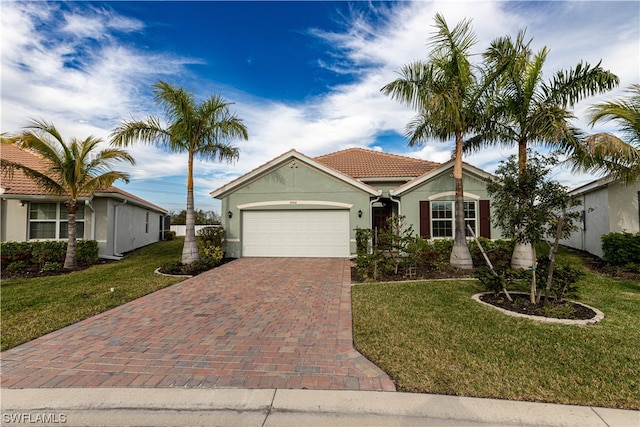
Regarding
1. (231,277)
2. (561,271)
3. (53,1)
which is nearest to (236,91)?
(53,1)

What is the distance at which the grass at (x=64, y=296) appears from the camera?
511cm

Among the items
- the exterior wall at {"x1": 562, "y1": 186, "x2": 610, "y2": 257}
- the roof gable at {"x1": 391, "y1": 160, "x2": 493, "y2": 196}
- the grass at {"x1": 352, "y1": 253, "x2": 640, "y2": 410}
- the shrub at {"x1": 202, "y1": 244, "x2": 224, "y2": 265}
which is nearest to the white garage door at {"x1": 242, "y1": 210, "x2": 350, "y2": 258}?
the shrub at {"x1": 202, "y1": 244, "x2": 224, "y2": 265}

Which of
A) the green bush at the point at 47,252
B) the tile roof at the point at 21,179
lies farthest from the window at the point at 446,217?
the green bush at the point at 47,252

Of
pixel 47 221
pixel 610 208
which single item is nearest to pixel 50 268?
pixel 47 221

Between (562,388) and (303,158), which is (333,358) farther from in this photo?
(303,158)

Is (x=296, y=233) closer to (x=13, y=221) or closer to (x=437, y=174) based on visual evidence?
(x=437, y=174)

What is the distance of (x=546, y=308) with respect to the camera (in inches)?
214

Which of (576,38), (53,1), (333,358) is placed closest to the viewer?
(333,358)

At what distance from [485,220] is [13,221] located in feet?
68.3

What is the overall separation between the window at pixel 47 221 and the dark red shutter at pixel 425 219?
16.3m

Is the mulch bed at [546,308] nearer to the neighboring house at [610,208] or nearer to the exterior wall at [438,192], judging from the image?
the neighboring house at [610,208]

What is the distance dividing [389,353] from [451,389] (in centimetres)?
98

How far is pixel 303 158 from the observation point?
13.2m

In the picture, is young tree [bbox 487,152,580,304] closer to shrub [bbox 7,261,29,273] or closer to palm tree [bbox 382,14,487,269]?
palm tree [bbox 382,14,487,269]
